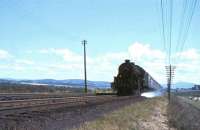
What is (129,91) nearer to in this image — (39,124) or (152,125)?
(152,125)

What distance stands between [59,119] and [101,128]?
2359 mm

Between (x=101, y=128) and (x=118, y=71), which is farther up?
(x=118, y=71)

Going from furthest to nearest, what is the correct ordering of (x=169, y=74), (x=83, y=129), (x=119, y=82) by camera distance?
1. (x=169, y=74)
2. (x=119, y=82)
3. (x=83, y=129)

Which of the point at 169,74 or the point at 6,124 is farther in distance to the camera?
the point at 169,74

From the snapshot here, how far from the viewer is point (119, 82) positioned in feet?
168

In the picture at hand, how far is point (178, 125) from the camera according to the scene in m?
23.3

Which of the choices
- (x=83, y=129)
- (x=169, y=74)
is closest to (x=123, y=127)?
(x=83, y=129)

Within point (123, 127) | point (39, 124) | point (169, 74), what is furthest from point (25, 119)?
point (169, 74)

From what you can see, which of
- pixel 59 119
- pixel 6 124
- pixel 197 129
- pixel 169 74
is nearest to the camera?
pixel 6 124

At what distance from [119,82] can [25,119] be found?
35.9m

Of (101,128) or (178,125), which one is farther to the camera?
(178,125)

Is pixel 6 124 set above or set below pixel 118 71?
below

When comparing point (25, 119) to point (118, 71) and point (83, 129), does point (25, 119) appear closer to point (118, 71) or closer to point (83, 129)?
point (83, 129)

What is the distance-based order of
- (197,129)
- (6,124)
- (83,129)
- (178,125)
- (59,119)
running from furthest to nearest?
(178,125)
(197,129)
(59,119)
(83,129)
(6,124)
